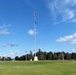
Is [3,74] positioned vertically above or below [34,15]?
below

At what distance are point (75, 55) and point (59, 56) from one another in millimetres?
14858

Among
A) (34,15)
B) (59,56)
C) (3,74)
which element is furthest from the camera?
(59,56)

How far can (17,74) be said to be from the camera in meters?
21.1

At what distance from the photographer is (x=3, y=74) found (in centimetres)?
2091

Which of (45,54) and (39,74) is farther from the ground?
(45,54)

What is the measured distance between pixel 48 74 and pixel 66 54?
425ft

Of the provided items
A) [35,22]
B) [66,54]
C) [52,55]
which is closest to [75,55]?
[66,54]

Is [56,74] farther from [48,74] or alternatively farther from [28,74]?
[28,74]

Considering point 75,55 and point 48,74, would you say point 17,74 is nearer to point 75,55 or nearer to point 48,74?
point 48,74

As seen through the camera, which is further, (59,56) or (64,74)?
(59,56)

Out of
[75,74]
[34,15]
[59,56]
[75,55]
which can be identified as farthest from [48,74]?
[75,55]

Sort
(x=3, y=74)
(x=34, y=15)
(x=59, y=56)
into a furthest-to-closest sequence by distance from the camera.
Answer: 1. (x=59, y=56)
2. (x=34, y=15)
3. (x=3, y=74)

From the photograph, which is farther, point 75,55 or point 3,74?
point 75,55

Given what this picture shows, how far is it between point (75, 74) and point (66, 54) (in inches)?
5066
